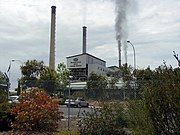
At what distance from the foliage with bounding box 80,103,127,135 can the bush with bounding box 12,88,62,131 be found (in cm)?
274

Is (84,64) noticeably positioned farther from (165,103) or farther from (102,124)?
(165,103)

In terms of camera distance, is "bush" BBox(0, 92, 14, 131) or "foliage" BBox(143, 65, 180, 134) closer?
"foliage" BBox(143, 65, 180, 134)

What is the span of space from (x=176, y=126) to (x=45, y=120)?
862 cm

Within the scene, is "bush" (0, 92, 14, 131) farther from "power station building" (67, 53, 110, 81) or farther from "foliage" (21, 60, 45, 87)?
"power station building" (67, 53, 110, 81)

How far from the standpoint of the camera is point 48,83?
26.9 metres

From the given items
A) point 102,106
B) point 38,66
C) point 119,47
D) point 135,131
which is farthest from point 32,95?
point 119,47

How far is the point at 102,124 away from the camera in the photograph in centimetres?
1322

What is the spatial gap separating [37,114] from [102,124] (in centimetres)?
370

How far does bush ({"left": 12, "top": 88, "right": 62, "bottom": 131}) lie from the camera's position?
1602 cm

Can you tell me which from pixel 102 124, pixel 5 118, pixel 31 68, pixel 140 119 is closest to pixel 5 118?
pixel 5 118

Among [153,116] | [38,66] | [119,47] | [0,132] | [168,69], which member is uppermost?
[119,47]

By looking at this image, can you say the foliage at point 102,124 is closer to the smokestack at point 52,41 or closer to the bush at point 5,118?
the bush at point 5,118

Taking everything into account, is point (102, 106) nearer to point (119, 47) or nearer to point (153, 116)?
point (153, 116)

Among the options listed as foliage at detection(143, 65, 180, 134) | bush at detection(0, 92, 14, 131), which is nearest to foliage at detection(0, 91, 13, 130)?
bush at detection(0, 92, 14, 131)
